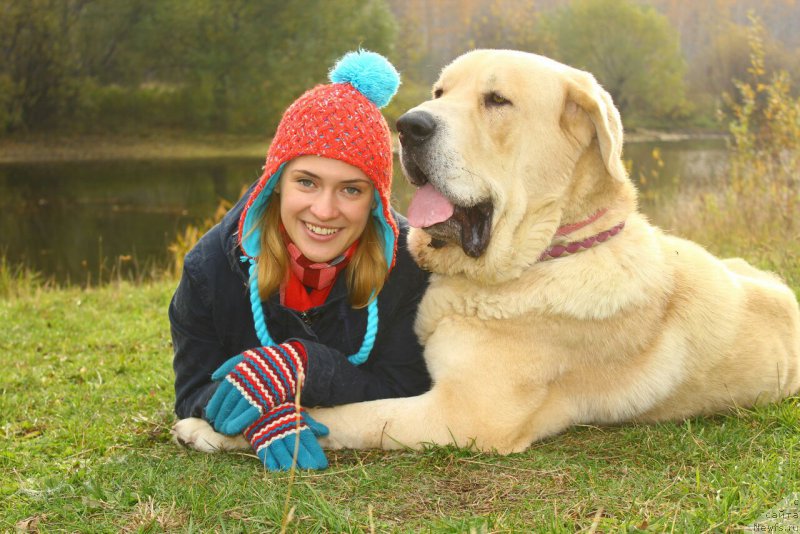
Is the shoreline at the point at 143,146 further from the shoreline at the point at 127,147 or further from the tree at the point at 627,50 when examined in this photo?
the tree at the point at 627,50

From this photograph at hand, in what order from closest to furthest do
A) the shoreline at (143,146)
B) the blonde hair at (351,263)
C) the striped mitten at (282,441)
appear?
the striped mitten at (282,441), the blonde hair at (351,263), the shoreline at (143,146)

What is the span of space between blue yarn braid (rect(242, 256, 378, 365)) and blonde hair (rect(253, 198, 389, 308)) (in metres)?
0.03

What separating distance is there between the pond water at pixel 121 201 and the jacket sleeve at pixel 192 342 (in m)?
5.11

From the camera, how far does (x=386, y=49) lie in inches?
1063

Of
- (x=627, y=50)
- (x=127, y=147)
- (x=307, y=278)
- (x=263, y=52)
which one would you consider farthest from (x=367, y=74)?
(x=627, y=50)

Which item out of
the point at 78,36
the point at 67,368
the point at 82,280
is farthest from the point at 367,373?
the point at 78,36

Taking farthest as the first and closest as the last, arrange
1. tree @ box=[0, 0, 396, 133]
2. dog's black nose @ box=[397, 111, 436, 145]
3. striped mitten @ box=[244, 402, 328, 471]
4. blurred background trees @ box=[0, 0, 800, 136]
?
tree @ box=[0, 0, 396, 133] → blurred background trees @ box=[0, 0, 800, 136] → dog's black nose @ box=[397, 111, 436, 145] → striped mitten @ box=[244, 402, 328, 471]

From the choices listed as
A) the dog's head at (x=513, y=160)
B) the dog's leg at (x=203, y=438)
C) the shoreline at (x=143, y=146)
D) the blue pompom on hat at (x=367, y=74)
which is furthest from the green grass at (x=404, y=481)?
the shoreline at (x=143, y=146)

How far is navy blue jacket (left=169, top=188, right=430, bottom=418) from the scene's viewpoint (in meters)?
2.99

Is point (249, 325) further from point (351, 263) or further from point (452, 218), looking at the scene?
point (452, 218)

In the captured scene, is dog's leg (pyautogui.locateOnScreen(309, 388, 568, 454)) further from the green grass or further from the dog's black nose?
the dog's black nose

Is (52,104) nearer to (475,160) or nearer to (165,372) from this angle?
(165,372)

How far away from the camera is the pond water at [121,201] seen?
1131 cm

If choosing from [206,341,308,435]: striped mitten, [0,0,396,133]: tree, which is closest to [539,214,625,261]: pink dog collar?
[206,341,308,435]: striped mitten
